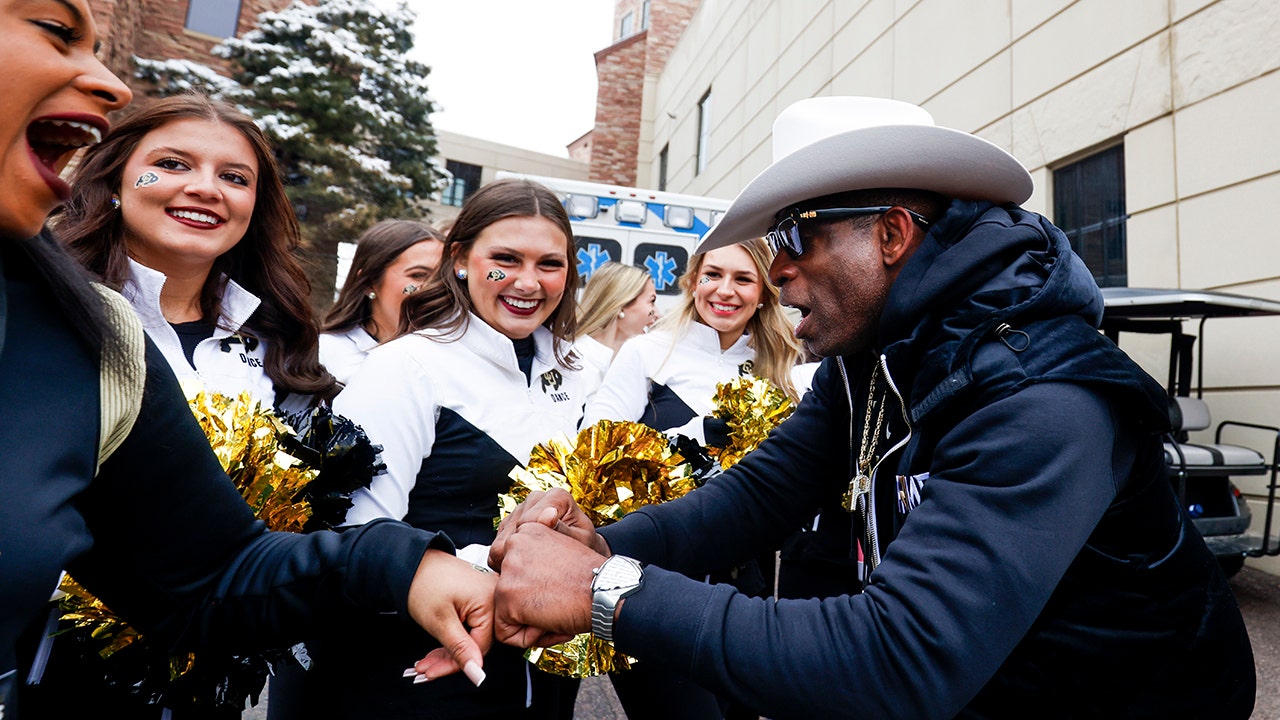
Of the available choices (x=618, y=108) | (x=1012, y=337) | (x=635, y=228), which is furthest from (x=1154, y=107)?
(x=618, y=108)

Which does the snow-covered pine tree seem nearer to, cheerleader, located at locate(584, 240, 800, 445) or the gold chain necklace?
cheerleader, located at locate(584, 240, 800, 445)

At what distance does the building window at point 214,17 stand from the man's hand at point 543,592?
21698 mm

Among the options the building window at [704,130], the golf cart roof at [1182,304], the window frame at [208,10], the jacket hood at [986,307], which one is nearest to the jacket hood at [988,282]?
the jacket hood at [986,307]

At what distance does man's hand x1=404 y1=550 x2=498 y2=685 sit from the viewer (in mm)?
1663

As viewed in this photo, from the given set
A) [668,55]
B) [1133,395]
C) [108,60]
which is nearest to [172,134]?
[1133,395]

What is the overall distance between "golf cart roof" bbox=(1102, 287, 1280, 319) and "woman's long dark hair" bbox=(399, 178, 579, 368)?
13.1 ft

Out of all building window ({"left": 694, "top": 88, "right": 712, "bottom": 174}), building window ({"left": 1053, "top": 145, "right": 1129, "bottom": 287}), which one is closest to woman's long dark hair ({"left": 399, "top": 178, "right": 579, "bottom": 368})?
building window ({"left": 1053, "top": 145, "right": 1129, "bottom": 287})

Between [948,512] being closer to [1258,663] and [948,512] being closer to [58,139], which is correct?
[58,139]

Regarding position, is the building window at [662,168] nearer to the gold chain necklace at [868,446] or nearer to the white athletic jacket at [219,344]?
the white athletic jacket at [219,344]

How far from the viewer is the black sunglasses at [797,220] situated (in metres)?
1.95

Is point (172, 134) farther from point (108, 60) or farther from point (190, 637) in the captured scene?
point (108, 60)

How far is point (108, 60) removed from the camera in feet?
48.9

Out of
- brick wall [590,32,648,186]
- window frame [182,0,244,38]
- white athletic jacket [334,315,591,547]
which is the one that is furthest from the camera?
brick wall [590,32,648,186]

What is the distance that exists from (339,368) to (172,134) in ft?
4.92
